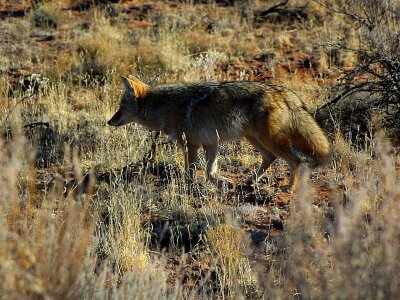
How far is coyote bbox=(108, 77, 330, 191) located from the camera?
24.8ft

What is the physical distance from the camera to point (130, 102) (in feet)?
28.8

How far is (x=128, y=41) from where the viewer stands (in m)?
14.3

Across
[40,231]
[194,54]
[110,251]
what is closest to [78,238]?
[40,231]

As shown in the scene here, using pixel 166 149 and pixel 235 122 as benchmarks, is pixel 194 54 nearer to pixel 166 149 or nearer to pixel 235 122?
pixel 166 149

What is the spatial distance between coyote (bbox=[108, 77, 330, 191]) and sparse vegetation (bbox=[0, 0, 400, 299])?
0.29m

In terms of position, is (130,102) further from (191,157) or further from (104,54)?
(104,54)

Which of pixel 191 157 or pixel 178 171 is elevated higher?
pixel 191 157

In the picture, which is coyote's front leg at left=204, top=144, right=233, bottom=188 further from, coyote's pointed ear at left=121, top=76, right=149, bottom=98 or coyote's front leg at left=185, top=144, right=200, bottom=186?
coyote's pointed ear at left=121, top=76, right=149, bottom=98

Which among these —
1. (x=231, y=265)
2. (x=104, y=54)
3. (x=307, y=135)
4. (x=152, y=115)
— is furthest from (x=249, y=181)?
(x=104, y=54)

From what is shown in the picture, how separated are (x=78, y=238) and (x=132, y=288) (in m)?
0.64

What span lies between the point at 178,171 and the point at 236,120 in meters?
1.10

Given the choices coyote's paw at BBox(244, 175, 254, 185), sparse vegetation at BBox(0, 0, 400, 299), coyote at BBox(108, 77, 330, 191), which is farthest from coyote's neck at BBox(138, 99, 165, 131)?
coyote's paw at BBox(244, 175, 254, 185)

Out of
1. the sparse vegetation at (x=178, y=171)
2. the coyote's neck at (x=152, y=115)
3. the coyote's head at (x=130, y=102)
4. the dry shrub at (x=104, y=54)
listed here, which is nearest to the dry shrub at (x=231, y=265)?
the sparse vegetation at (x=178, y=171)

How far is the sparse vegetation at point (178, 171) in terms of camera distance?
3848mm
